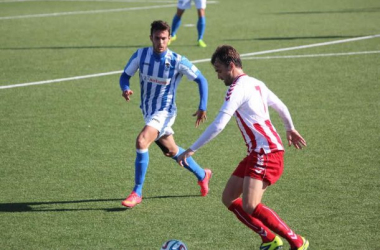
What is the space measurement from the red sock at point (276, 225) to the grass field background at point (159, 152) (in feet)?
1.91

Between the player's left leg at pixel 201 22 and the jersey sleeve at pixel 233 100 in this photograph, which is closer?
the jersey sleeve at pixel 233 100

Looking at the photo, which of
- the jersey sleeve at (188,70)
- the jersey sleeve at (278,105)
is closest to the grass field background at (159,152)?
the jersey sleeve at (278,105)

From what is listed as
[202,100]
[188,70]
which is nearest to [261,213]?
[202,100]

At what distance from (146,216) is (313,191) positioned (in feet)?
7.01

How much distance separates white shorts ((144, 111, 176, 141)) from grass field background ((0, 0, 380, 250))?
31.1 inches

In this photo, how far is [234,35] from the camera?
2155cm

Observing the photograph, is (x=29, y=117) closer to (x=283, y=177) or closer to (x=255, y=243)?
(x=283, y=177)

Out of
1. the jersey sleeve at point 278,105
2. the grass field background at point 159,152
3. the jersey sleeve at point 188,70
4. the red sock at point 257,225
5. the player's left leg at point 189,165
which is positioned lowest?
the grass field background at point 159,152

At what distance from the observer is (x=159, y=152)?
10852 millimetres

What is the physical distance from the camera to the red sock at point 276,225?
21.6 ft

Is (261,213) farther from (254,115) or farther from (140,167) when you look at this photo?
(140,167)

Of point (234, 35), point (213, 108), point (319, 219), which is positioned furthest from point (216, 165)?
point (234, 35)

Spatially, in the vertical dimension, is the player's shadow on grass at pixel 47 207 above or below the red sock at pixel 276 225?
below

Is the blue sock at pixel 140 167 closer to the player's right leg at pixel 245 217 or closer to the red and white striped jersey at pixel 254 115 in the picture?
the player's right leg at pixel 245 217
